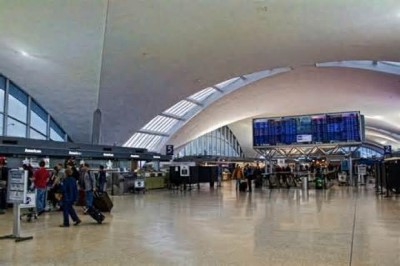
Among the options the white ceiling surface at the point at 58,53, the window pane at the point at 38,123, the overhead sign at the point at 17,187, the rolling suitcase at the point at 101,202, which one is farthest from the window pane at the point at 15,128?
the overhead sign at the point at 17,187

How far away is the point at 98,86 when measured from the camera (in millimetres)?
24062

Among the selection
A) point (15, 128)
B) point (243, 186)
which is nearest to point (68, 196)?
point (15, 128)

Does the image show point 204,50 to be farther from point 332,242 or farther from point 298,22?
point 332,242

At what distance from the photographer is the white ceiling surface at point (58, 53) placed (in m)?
14.7

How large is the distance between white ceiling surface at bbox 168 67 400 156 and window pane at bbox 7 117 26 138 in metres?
18.9

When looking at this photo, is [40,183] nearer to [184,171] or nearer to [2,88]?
[2,88]

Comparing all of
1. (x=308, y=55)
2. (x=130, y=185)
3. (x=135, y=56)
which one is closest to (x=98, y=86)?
(x=135, y=56)

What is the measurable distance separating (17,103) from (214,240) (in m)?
19.1

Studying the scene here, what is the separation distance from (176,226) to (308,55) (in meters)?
15.0

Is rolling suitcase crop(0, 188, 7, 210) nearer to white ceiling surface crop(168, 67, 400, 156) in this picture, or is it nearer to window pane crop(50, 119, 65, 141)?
window pane crop(50, 119, 65, 141)

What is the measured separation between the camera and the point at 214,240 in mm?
8164

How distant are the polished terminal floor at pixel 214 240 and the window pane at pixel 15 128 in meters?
10.9

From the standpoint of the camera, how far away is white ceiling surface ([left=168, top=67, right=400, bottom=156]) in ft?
104

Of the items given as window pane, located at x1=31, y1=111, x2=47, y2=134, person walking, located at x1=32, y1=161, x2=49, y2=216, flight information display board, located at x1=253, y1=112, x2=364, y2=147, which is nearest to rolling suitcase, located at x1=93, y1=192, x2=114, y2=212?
person walking, located at x1=32, y1=161, x2=49, y2=216
